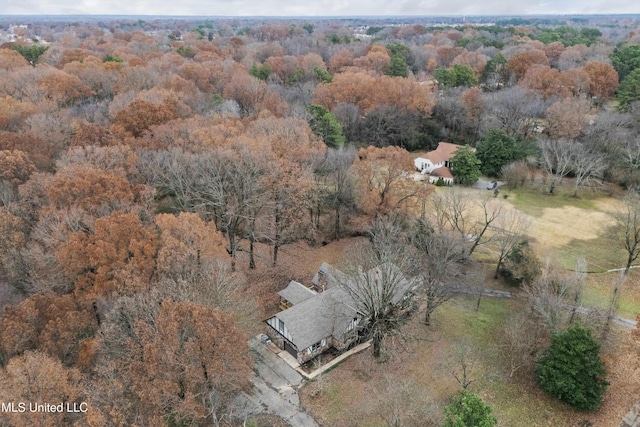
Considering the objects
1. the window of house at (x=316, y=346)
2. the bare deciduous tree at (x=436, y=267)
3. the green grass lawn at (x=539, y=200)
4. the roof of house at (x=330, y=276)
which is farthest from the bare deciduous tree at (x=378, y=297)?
the green grass lawn at (x=539, y=200)

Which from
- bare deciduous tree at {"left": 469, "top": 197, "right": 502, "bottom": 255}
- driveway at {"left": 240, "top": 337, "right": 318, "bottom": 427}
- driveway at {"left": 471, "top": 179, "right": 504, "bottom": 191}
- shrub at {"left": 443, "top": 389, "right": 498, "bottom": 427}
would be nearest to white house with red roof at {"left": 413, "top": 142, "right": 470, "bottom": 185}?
driveway at {"left": 471, "top": 179, "right": 504, "bottom": 191}

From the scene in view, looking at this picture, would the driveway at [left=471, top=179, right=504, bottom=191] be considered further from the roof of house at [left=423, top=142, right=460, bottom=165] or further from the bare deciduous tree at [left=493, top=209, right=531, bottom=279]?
the bare deciduous tree at [left=493, top=209, right=531, bottom=279]

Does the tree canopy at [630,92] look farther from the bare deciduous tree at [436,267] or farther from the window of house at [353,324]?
the window of house at [353,324]

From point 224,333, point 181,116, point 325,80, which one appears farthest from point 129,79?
point 224,333

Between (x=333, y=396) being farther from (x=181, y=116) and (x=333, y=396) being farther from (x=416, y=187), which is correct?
(x=181, y=116)

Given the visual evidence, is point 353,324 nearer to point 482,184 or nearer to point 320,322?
point 320,322

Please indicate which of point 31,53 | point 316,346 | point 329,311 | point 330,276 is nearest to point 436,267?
point 330,276

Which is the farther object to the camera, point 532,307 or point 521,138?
point 521,138
